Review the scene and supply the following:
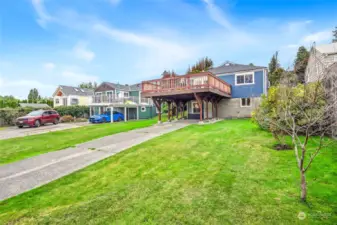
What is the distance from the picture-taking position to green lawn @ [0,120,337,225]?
2.61 metres

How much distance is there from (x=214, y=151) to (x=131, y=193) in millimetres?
3420

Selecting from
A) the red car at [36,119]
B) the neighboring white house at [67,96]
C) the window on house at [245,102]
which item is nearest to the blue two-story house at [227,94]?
the window on house at [245,102]

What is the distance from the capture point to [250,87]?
57.4 ft

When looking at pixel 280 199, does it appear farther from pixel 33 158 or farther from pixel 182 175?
pixel 33 158

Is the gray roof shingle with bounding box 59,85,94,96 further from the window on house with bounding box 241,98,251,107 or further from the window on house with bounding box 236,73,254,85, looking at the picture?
the window on house with bounding box 241,98,251,107

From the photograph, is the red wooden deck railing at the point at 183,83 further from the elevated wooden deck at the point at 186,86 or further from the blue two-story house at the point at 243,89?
the blue two-story house at the point at 243,89

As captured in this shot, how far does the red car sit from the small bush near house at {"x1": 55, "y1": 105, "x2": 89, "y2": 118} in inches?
269

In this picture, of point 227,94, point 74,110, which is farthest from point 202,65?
point 74,110

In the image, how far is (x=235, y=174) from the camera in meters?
4.02

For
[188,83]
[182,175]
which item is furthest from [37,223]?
[188,83]

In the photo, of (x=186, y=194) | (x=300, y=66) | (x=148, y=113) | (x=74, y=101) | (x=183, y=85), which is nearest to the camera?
(x=186, y=194)

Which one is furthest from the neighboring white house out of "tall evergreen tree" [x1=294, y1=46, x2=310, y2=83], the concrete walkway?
"tall evergreen tree" [x1=294, y1=46, x2=310, y2=83]

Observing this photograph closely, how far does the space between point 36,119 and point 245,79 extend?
2076 centimetres

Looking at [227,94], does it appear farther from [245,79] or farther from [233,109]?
[245,79]
